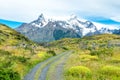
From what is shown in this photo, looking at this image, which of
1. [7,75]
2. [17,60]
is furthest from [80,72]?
[17,60]

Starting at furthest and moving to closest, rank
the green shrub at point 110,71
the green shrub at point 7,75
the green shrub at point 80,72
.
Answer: the green shrub at point 110,71, the green shrub at point 80,72, the green shrub at point 7,75

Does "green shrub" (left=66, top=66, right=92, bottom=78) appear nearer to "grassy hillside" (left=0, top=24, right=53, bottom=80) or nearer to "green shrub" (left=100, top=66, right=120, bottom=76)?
"green shrub" (left=100, top=66, right=120, bottom=76)

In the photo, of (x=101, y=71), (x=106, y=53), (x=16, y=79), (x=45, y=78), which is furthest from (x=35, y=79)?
(x=106, y=53)

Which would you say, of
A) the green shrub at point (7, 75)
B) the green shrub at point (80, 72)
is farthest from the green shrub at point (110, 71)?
the green shrub at point (7, 75)

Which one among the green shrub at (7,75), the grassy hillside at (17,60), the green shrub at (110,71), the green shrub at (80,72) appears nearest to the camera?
the green shrub at (7,75)

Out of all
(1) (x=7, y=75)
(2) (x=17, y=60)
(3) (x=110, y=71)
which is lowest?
(3) (x=110, y=71)

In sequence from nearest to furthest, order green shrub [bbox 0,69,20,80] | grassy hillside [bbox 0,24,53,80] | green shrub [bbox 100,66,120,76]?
green shrub [bbox 0,69,20,80] → grassy hillside [bbox 0,24,53,80] → green shrub [bbox 100,66,120,76]

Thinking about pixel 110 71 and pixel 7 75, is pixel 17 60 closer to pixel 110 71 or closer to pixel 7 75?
pixel 110 71

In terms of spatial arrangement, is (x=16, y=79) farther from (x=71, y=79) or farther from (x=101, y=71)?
(x=101, y=71)

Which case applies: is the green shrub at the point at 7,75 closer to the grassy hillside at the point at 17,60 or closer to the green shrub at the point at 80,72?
the grassy hillside at the point at 17,60

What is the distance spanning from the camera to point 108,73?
34.0 meters

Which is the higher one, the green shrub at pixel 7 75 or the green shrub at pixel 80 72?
the green shrub at pixel 7 75

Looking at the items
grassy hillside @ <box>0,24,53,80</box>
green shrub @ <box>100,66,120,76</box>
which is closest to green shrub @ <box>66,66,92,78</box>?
green shrub @ <box>100,66,120,76</box>

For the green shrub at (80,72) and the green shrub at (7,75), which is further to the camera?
the green shrub at (80,72)
